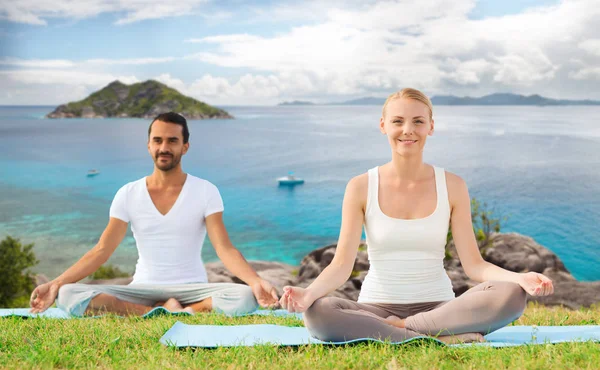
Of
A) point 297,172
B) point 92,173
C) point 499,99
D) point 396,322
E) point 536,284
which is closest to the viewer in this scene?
point 536,284

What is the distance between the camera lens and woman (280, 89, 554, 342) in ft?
7.92

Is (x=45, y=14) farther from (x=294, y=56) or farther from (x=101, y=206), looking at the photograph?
(x=294, y=56)

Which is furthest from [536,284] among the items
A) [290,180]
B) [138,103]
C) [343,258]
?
[138,103]

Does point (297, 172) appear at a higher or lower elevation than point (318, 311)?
lower

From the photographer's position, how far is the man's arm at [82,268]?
11.4 feet

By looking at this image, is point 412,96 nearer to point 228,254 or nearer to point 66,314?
point 228,254

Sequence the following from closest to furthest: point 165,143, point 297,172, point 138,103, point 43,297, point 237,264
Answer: point 43,297, point 237,264, point 165,143, point 297,172, point 138,103

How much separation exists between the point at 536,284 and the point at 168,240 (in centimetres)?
220

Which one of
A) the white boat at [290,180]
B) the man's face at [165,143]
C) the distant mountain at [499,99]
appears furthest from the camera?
the white boat at [290,180]

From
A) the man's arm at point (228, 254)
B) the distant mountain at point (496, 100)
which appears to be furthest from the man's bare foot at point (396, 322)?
the distant mountain at point (496, 100)

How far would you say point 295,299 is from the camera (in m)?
2.30

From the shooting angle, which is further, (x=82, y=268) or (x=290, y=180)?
(x=290, y=180)

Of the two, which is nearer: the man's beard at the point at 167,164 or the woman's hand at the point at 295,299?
the woman's hand at the point at 295,299

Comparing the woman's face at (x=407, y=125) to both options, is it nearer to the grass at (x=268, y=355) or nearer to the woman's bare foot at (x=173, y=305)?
the grass at (x=268, y=355)
